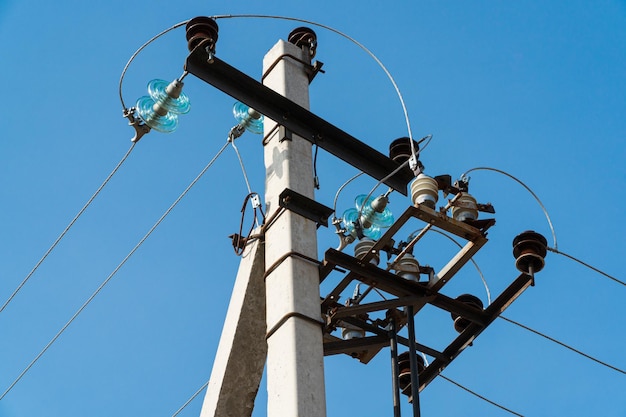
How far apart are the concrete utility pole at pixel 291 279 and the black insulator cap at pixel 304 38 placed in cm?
19

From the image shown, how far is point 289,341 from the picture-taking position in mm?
7176

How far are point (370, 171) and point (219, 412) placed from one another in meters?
2.27

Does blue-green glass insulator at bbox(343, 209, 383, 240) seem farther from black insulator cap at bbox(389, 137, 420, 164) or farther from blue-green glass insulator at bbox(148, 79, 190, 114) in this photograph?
blue-green glass insulator at bbox(148, 79, 190, 114)

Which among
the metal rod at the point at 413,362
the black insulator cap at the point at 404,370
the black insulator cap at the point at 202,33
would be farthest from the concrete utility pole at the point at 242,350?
the black insulator cap at the point at 404,370

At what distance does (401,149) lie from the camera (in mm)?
9195

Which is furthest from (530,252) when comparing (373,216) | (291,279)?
(291,279)

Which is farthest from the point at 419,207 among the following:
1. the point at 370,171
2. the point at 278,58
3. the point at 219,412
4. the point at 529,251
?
the point at 219,412

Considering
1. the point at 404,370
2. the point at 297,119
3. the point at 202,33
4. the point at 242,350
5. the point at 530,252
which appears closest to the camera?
the point at 242,350

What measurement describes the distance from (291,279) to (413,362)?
1.57 metres

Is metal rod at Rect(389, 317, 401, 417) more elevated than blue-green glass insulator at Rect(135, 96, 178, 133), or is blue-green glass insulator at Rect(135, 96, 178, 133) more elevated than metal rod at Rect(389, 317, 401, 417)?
blue-green glass insulator at Rect(135, 96, 178, 133)

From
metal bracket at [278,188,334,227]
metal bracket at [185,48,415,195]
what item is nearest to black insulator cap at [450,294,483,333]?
metal bracket at [185,48,415,195]

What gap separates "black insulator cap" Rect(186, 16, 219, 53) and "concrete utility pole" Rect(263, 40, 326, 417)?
0.73 meters

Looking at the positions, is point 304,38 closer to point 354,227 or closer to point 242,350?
point 354,227

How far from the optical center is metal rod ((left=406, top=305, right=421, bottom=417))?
27.3 ft
